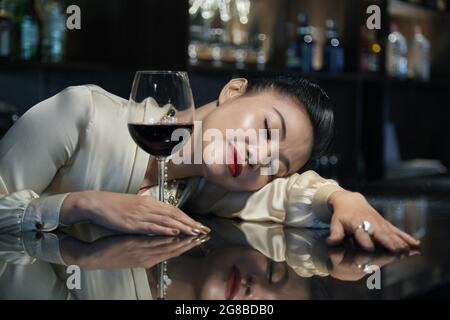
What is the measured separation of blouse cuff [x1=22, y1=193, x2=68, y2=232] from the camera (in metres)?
1.00

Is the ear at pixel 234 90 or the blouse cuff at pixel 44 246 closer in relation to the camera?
the blouse cuff at pixel 44 246

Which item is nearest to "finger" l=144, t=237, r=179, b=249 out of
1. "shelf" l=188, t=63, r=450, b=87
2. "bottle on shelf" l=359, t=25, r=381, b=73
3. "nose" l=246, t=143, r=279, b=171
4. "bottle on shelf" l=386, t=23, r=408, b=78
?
"nose" l=246, t=143, r=279, b=171

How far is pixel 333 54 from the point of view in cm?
327

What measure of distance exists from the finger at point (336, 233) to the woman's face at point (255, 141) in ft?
0.64

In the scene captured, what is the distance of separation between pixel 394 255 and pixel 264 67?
2199mm

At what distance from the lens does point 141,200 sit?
37.9 inches

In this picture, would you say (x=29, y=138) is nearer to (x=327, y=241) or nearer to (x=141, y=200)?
(x=141, y=200)

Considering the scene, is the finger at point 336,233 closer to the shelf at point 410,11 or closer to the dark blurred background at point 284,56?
the dark blurred background at point 284,56

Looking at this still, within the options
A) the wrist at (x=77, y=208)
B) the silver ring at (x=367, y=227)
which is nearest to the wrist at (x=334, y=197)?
the silver ring at (x=367, y=227)

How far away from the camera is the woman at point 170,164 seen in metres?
1.06

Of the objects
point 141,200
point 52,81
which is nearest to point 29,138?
point 141,200

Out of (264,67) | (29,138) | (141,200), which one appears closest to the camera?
(141,200)

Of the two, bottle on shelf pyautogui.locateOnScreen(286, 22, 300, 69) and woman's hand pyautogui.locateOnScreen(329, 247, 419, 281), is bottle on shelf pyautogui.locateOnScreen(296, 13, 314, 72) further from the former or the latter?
woman's hand pyautogui.locateOnScreen(329, 247, 419, 281)

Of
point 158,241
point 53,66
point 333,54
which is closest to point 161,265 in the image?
point 158,241
